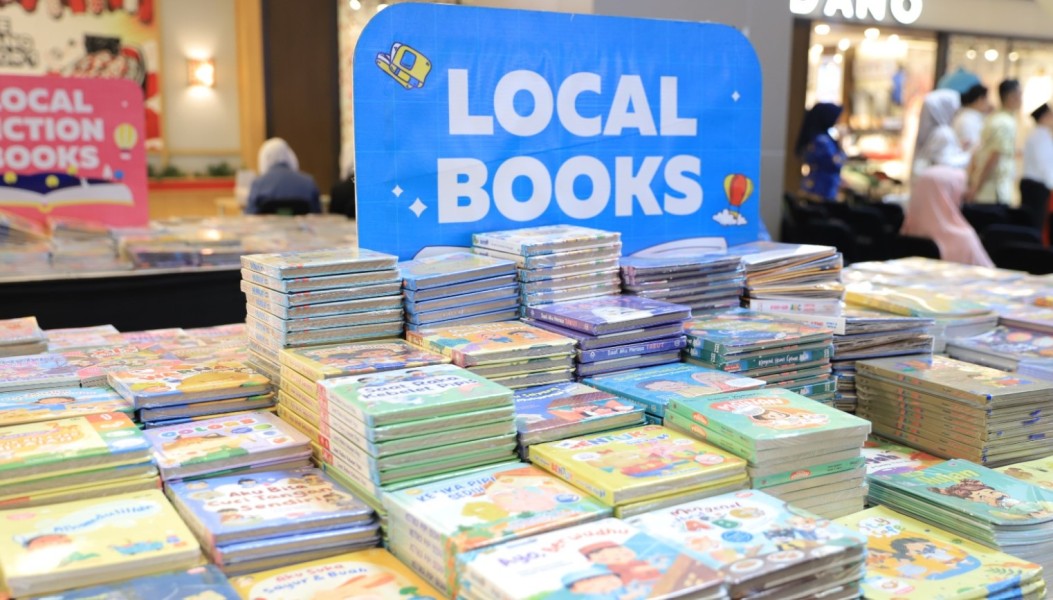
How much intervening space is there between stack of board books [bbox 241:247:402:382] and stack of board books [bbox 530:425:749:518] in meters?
0.59

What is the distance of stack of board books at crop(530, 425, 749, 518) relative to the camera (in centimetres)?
158

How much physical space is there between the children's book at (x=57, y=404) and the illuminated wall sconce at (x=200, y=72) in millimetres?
10072

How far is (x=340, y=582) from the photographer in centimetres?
151

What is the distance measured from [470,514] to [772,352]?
102cm

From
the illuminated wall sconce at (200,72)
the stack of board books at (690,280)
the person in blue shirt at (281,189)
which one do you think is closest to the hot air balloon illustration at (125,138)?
the person in blue shirt at (281,189)

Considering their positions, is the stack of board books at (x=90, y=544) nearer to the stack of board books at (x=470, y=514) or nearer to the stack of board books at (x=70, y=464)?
the stack of board books at (x=70, y=464)

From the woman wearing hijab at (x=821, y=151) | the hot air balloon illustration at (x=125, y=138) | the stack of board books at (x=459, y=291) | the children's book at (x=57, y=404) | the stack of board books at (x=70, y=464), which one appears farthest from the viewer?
the woman wearing hijab at (x=821, y=151)

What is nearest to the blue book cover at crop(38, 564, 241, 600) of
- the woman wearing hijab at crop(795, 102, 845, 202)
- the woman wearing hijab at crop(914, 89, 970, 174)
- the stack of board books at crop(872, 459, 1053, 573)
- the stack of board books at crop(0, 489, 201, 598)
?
the stack of board books at crop(0, 489, 201, 598)

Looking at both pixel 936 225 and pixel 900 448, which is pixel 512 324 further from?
pixel 936 225

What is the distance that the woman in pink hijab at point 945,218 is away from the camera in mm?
5590

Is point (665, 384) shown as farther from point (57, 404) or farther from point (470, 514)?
point (57, 404)

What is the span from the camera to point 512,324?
7.42 ft

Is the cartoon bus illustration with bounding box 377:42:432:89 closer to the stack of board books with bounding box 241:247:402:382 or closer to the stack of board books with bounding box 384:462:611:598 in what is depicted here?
the stack of board books with bounding box 241:247:402:382

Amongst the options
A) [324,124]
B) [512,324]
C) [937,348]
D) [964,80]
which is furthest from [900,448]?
[324,124]
